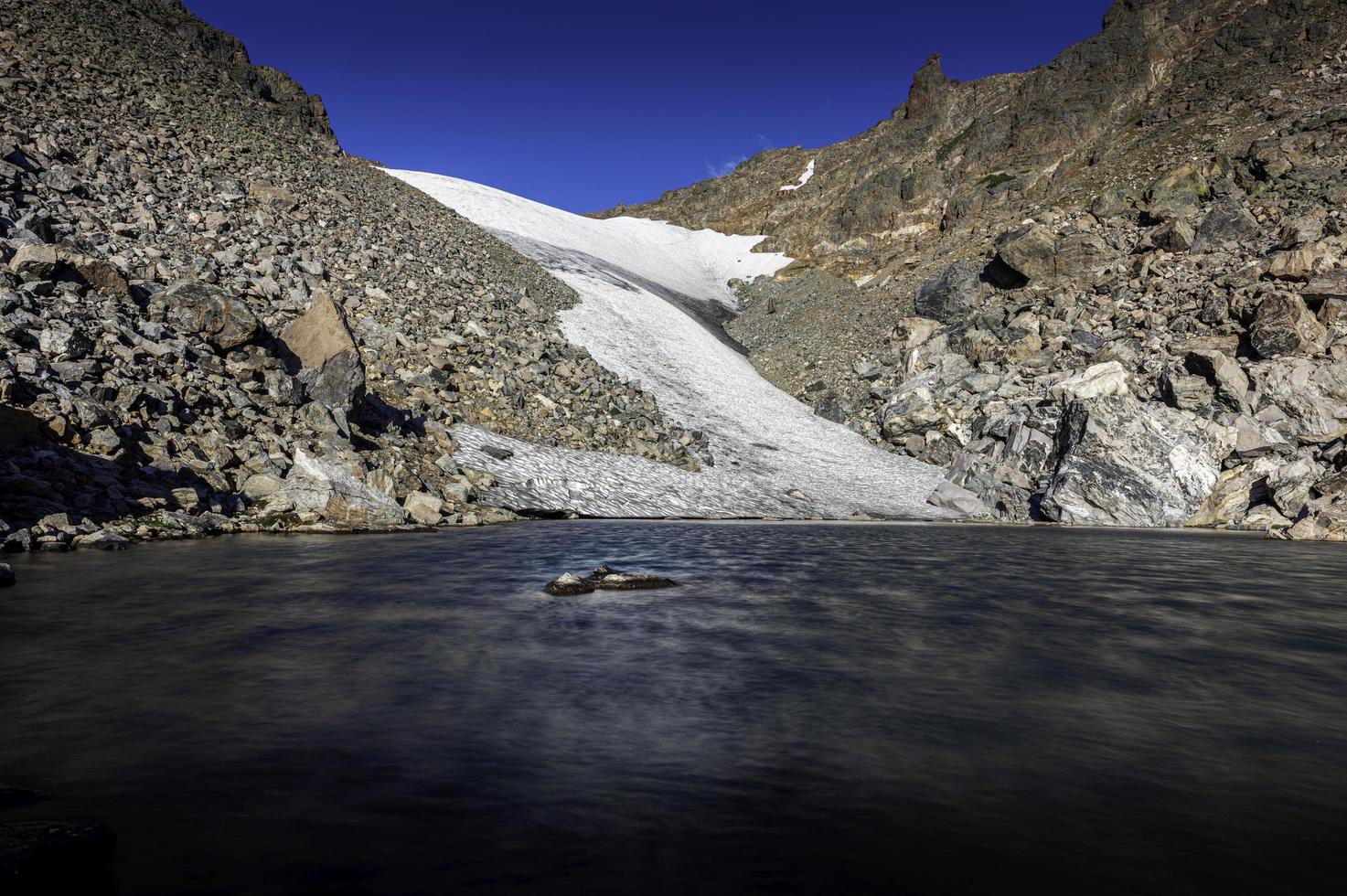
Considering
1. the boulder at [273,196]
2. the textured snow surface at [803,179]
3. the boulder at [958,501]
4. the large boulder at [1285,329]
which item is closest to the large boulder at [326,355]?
the boulder at [273,196]

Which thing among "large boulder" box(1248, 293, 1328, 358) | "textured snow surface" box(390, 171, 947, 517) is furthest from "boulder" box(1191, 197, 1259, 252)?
"textured snow surface" box(390, 171, 947, 517)

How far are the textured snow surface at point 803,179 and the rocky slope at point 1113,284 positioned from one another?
12.1m

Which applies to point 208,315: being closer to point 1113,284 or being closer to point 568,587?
point 568,587

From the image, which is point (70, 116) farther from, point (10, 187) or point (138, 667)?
point (138, 667)

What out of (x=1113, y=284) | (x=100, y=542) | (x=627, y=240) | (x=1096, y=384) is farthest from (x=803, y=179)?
(x=100, y=542)

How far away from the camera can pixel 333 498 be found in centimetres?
1936

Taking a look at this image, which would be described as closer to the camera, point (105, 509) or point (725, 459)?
point (105, 509)

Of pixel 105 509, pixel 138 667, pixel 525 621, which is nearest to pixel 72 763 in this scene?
pixel 138 667

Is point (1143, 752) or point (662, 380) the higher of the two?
point (662, 380)

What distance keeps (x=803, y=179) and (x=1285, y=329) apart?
61763mm

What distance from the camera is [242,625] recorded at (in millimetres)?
10031

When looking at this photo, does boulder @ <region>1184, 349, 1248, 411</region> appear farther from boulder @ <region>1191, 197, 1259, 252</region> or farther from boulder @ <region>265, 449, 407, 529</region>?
boulder @ <region>265, 449, 407, 529</region>

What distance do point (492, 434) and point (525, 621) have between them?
16.9m

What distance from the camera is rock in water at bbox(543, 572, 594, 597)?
1287 cm
